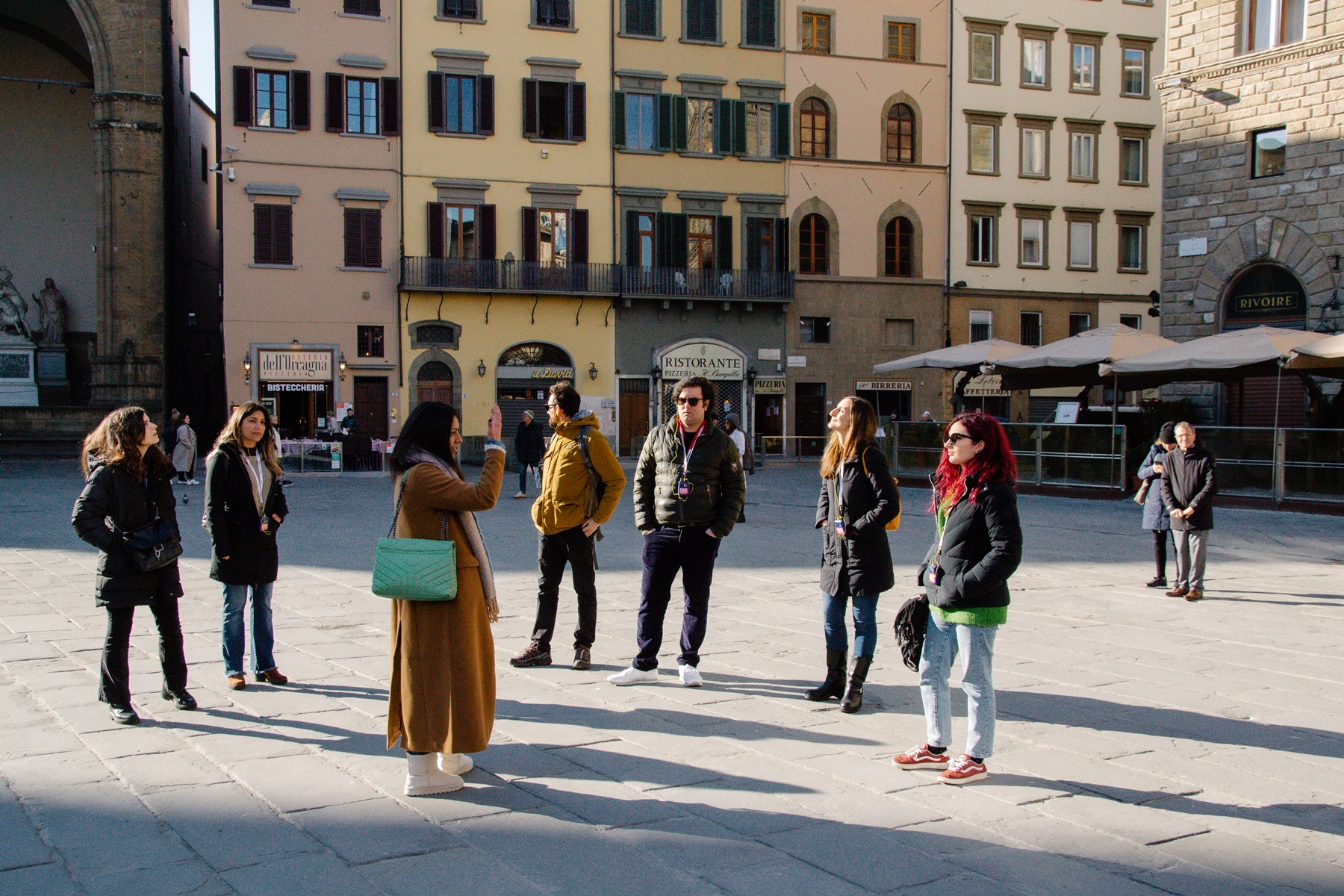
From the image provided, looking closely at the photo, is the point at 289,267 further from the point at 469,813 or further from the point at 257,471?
the point at 469,813

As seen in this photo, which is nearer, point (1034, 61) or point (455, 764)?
point (455, 764)

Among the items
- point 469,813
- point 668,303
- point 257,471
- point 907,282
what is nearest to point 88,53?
point 668,303

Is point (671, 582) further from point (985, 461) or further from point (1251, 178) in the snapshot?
point (1251, 178)

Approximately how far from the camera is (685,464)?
6.47 m

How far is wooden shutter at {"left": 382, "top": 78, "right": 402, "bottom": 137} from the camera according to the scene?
106 feet

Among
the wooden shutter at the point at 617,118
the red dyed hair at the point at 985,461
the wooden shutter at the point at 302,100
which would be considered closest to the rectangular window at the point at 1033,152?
the wooden shutter at the point at 617,118

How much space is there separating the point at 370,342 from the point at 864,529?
2831 centimetres

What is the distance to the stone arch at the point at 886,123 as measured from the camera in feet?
120

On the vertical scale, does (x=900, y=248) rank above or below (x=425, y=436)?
above

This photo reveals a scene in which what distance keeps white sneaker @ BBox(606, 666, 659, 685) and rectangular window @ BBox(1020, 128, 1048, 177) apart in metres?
34.7

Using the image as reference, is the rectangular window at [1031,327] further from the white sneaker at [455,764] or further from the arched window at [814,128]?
the white sneaker at [455,764]

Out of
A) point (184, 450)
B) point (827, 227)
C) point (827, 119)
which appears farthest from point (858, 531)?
point (827, 119)

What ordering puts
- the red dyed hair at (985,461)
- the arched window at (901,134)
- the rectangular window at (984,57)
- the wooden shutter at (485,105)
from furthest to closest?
the rectangular window at (984,57), the arched window at (901,134), the wooden shutter at (485,105), the red dyed hair at (985,461)

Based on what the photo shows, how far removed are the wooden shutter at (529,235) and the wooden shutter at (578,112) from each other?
8.18 ft
